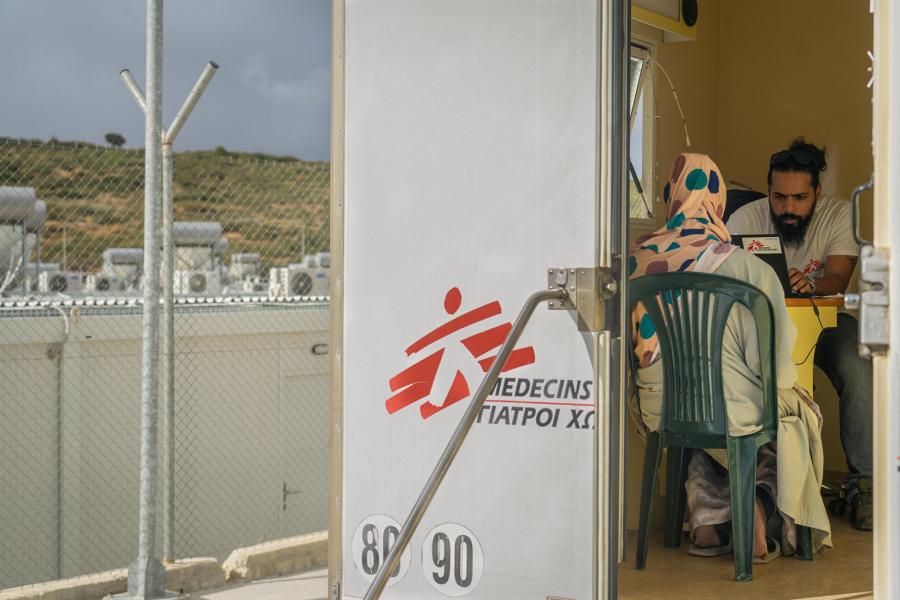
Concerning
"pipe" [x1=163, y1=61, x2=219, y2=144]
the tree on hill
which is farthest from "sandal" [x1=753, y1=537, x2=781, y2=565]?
the tree on hill

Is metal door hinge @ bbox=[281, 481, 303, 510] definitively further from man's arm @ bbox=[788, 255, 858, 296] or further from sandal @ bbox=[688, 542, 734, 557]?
sandal @ bbox=[688, 542, 734, 557]

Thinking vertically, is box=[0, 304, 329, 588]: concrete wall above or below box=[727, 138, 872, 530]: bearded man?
below

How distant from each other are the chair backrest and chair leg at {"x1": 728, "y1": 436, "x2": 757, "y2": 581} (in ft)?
0.22

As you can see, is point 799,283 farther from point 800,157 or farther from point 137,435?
point 137,435

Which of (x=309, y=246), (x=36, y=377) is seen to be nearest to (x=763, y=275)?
(x=36, y=377)

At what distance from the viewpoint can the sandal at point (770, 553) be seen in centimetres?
368

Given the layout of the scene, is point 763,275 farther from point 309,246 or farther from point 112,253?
point 309,246

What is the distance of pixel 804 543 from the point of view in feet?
12.2

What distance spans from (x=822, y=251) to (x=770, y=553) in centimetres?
163

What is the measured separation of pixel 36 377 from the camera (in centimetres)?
814

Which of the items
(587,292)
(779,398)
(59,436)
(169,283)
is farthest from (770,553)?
(59,436)

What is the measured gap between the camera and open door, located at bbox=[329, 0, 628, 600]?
2.70 meters

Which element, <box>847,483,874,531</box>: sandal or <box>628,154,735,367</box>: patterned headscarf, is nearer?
<box>628,154,735,367</box>: patterned headscarf

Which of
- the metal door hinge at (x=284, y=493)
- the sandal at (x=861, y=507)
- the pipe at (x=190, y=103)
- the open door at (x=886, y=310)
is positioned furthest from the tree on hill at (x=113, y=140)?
the open door at (x=886, y=310)
